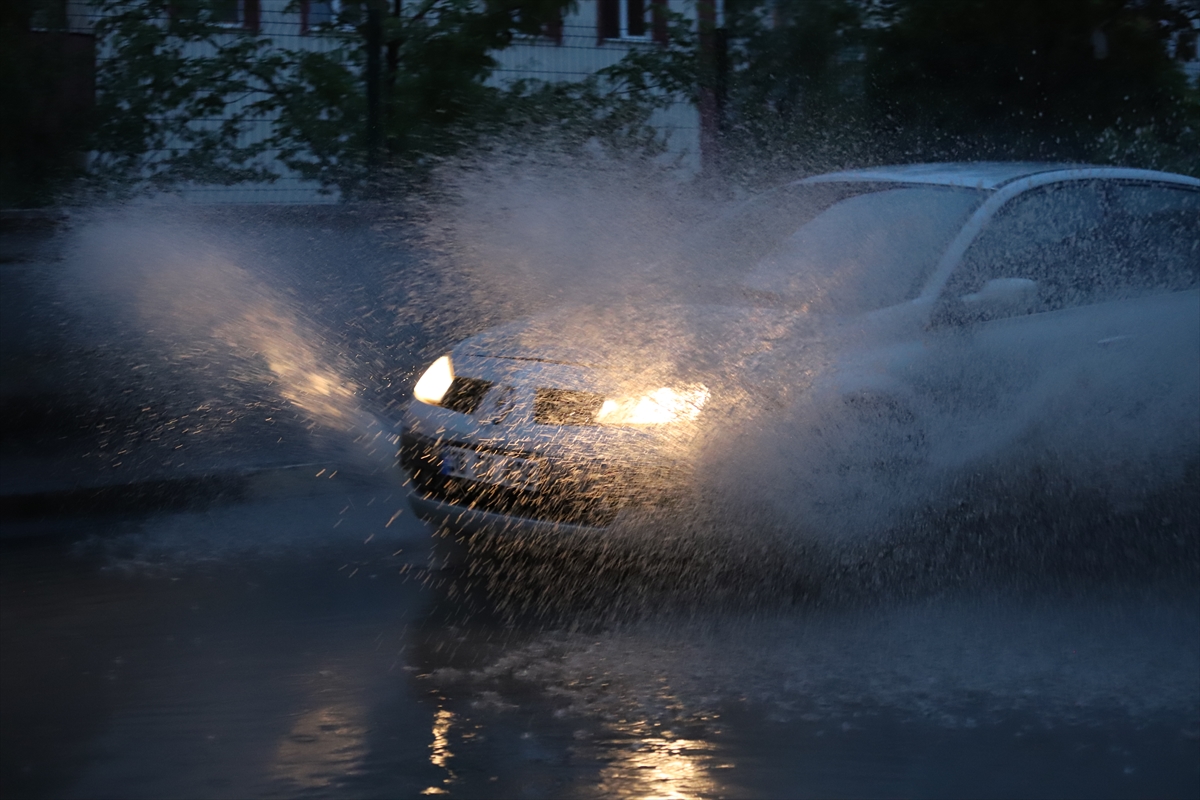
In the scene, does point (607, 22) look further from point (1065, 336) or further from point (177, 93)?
point (1065, 336)

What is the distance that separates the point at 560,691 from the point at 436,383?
5.30 ft

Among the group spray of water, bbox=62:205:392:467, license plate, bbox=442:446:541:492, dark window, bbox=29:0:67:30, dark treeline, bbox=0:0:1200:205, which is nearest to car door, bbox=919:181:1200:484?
license plate, bbox=442:446:541:492

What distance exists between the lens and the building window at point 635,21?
9773 mm

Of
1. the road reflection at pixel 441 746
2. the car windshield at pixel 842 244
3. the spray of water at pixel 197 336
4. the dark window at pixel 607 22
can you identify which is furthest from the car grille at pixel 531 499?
the dark window at pixel 607 22

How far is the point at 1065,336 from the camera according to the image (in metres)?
5.50

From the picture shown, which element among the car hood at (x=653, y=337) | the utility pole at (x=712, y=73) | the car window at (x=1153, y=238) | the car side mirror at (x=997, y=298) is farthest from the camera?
the utility pole at (x=712, y=73)

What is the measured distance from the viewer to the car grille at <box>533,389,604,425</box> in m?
4.89

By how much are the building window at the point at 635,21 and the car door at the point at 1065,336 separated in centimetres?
449

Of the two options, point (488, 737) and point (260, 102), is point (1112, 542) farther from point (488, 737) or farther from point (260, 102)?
point (260, 102)

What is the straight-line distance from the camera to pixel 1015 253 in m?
5.66

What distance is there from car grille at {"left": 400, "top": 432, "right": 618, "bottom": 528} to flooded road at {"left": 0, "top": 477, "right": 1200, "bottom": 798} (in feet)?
1.29

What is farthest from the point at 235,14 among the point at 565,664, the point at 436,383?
the point at 565,664

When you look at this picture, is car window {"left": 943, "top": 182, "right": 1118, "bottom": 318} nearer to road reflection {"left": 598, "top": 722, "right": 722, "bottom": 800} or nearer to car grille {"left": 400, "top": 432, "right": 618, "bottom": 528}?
car grille {"left": 400, "top": 432, "right": 618, "bottom": 528}

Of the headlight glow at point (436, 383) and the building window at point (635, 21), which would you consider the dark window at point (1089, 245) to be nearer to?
the headlight glow at point (436, 383)
